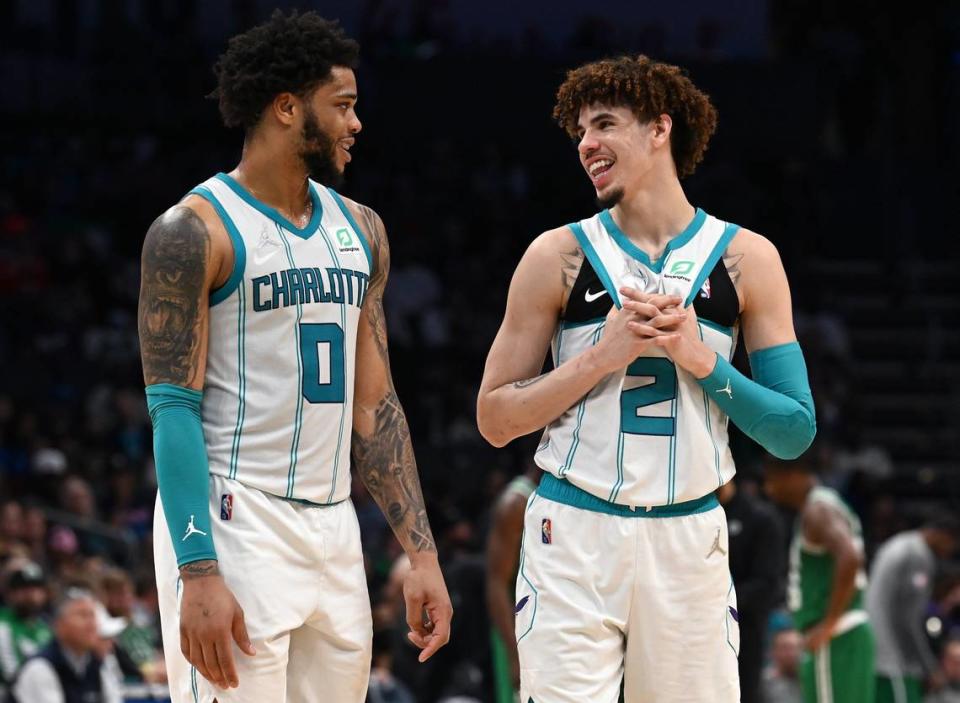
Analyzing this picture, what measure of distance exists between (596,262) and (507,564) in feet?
13.0

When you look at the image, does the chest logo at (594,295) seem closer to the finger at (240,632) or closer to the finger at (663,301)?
the finger at (663,301)

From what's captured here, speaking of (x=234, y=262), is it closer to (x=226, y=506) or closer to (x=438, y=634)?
(x=226, y=506)

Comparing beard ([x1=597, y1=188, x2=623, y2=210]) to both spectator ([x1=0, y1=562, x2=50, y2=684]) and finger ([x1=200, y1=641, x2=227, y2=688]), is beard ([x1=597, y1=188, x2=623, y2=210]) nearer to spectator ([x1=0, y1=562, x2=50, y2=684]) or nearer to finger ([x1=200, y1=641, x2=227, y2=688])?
finger ([x1=200, y1=641, x2=227, y2=688])

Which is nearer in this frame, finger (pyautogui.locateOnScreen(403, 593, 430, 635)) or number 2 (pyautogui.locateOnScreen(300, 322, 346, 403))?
number 2 (pyautogui.locateOnScreen(300, 322, 346, 403))

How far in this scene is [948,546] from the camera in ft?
34.2

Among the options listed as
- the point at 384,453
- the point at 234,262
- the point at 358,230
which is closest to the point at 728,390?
the point at 384,453

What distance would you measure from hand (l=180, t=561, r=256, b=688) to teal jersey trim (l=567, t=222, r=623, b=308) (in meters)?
1.24

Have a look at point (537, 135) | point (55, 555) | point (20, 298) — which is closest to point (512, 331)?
point (55, 555)

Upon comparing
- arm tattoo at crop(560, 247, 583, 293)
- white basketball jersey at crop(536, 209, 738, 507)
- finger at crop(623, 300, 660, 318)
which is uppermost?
arm tattoo at crop(560, 247, 583, 293)

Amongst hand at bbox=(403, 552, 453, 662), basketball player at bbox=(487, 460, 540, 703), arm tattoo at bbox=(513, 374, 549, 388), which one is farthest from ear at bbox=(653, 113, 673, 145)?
basketball player at bbox=(487, 460, 540, 703)

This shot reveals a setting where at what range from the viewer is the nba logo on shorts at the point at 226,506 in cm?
400

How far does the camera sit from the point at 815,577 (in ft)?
28.6

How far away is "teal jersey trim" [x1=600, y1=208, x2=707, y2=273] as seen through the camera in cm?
434

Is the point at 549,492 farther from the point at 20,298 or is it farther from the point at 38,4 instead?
the point at 38,4
